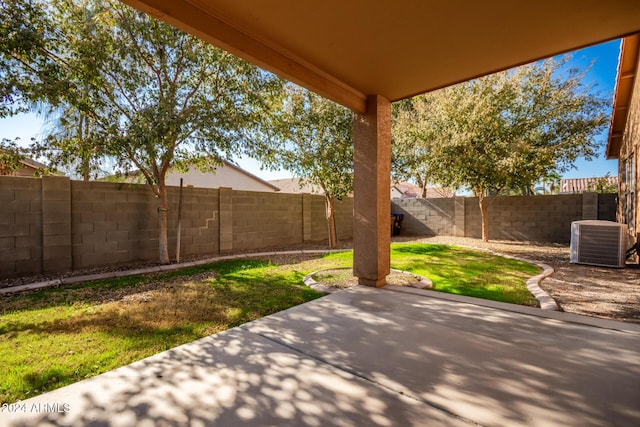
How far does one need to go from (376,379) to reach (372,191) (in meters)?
2.53

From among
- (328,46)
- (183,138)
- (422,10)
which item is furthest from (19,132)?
(422,10)

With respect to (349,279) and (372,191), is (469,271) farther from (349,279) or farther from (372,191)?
(372,191)

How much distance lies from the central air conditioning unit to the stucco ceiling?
4691 millimetres

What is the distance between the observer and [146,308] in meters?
3.57

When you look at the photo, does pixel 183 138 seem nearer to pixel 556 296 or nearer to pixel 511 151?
pixel 556 296

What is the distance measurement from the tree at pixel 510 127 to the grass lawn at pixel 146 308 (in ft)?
10.5

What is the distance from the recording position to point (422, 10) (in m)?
2.38

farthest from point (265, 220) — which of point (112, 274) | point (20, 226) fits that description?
point (20, 226)

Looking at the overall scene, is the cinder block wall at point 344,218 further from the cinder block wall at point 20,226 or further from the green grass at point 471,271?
the cinder block wall at point 20,226

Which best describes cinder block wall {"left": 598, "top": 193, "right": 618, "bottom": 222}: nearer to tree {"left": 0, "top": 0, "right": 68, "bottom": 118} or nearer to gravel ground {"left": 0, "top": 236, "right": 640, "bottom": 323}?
gravel ground {"left": 0, "top": 236, "right": 640, "bottom": 323}

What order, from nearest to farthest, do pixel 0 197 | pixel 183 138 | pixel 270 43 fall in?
pixel 270 43
pixel 0 197
pixel 183 138

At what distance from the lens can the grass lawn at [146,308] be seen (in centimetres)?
232

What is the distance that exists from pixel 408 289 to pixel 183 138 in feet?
15.9

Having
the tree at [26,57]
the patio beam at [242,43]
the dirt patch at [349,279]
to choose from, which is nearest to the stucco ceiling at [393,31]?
the patio beam at [242,43]
